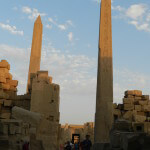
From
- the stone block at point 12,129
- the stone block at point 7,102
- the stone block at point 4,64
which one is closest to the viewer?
the stone block at point 12,129

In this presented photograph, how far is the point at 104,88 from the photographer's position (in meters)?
8.73

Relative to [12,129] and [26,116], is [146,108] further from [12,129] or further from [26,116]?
[12,129]

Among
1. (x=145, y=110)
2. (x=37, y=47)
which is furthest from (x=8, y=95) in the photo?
(x=145, y=110)

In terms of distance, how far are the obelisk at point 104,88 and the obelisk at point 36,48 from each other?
381 cm

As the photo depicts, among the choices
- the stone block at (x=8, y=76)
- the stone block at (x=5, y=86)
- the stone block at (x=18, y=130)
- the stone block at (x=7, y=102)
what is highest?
the stone block at (x=8, y=76)

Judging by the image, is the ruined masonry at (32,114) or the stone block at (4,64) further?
the stone block at (4,64)

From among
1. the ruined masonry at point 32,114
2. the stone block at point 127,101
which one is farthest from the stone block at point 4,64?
the stone block at point 127,101

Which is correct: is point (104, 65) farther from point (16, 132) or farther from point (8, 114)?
point (16, 132)

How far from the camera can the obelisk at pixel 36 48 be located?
454 inches

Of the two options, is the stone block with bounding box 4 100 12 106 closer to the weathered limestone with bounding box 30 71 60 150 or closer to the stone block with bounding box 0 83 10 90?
the stone block with bounding box 0 83 10 90

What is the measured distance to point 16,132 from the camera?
3902 millimetres

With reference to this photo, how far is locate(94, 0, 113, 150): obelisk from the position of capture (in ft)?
28.1

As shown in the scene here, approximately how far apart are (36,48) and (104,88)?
451 centimetres

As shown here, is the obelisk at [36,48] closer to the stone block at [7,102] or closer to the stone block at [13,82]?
the stone block at [13,82]
